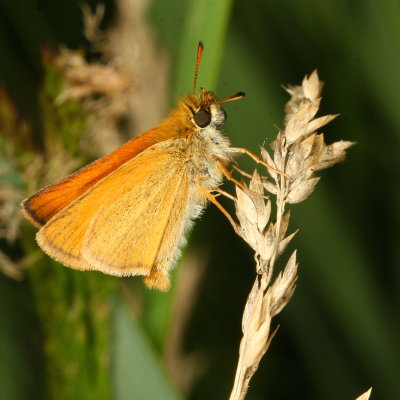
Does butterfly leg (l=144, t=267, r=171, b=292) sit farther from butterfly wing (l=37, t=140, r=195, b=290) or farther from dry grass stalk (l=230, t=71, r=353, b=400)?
dry grass stalk (l=230, t=71, r=353, b=400)

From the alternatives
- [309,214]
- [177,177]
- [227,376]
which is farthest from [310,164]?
[227,376]

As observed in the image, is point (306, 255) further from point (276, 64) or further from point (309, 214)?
point (276, 64)

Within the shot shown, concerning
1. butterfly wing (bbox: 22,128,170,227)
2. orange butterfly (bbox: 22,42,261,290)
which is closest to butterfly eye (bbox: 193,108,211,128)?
orange butterfly (bbox: 22,42,261,290)

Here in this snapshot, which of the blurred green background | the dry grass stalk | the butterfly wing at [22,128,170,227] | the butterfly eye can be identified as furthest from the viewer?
the blurred green background

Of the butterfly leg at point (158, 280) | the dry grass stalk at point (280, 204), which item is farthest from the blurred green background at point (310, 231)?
the dry grass stalk at point (280, 204)

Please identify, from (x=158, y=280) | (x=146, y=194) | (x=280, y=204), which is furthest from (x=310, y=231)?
(x=280, y=204)

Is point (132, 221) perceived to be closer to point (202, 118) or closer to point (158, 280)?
point (158, 280)
